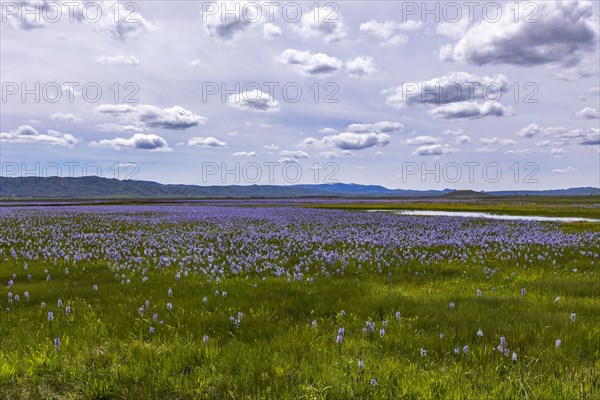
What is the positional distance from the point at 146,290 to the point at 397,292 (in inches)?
205

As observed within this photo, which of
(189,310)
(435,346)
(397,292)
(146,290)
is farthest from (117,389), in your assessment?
A: (397,292)

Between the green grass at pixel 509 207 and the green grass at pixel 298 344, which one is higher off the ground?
the green grass at pixel 298 344

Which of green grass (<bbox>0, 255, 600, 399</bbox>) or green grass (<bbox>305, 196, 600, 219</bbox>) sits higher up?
green grass (<bbox>0, 255, 600, 399</bbox>)

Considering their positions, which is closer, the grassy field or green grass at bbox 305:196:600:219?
the grassy field

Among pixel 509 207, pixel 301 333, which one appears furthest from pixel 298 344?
pixel 509 207

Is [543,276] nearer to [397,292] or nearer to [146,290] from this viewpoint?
[397,292]

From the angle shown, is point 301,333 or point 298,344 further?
point 301,333

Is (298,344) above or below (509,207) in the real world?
above

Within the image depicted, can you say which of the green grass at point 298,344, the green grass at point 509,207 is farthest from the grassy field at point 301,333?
the green grass at point 509,207

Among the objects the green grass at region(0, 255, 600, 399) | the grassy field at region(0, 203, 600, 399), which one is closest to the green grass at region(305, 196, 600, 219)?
the grassy field at region(0, 203, 600, 399)

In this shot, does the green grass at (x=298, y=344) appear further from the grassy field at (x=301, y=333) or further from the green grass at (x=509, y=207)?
the green grass at (x=509, y=207)

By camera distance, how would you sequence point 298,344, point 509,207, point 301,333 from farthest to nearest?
point 509,207
point 301,333
point 298,344

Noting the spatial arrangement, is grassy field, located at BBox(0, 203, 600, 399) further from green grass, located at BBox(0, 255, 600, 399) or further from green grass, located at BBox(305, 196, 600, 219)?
green grass, located at BBox(305, 196, 600, 219)

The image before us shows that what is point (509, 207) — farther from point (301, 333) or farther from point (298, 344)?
point (298, 344)
